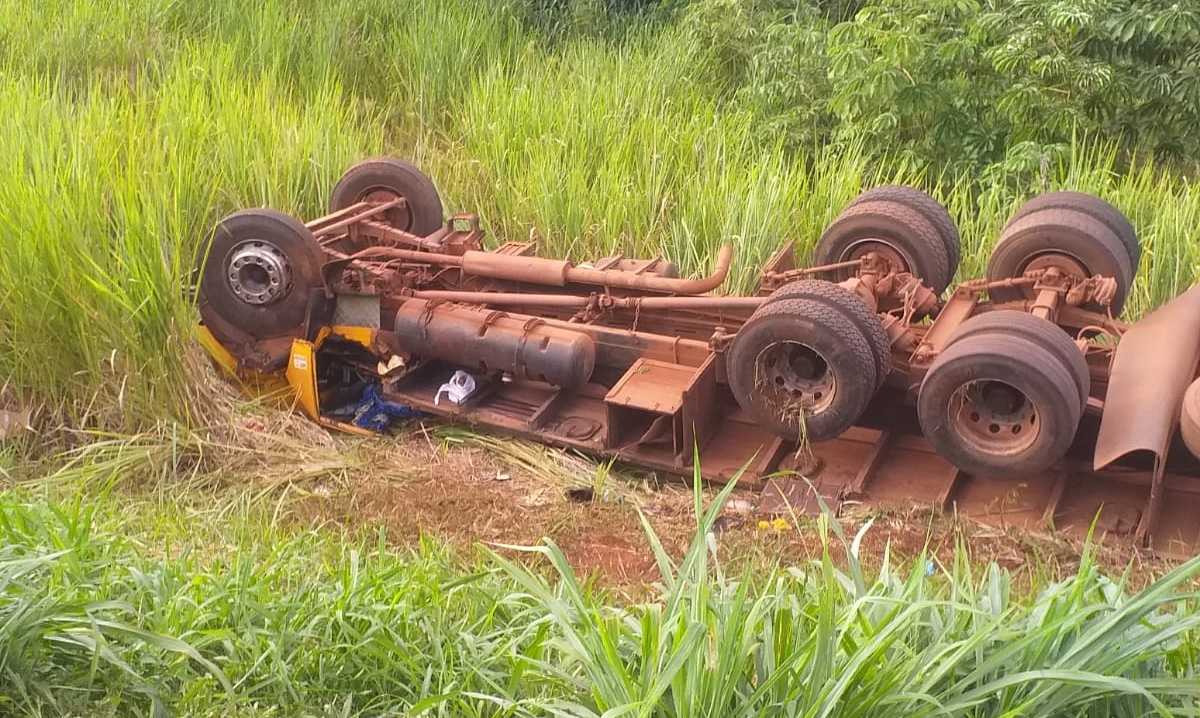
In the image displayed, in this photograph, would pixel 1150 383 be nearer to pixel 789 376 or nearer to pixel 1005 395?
pixel 1005 395

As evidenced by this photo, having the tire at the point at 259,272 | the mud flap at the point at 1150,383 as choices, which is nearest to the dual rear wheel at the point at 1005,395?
the mud flap at the point at 1150,383

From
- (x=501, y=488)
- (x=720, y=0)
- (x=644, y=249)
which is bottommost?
(x=501, y=488)

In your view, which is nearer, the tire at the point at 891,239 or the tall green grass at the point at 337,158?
the tall green grass at the point at 337,158

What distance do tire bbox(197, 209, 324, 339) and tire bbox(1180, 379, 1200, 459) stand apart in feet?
13.5

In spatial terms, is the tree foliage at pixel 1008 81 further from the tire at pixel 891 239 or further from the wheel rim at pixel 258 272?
the wheel rim at pixel 258 272

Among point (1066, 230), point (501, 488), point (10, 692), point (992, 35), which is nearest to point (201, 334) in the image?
Answer: point (501, 488)

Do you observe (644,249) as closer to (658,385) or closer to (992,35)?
(658,385)

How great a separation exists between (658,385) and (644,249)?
2.34 m

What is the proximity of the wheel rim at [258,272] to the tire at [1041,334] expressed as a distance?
132 inches

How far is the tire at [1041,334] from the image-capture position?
452 cm

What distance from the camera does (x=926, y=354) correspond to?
5035 millimetres

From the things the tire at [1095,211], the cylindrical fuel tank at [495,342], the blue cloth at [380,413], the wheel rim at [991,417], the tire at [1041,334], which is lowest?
the blue cloth at [380,413]

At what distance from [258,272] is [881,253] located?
10.6 feet

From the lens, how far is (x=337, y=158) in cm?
820
